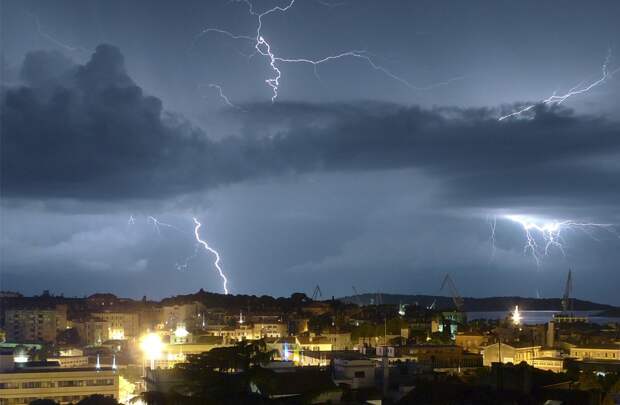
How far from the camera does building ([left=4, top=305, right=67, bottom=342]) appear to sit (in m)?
67.3

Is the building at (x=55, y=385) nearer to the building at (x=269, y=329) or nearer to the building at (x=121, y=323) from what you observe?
the building at (x=269, y=329)

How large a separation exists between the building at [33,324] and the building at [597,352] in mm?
42775

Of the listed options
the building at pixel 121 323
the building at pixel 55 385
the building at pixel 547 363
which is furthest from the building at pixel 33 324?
the building at pixel 547 363

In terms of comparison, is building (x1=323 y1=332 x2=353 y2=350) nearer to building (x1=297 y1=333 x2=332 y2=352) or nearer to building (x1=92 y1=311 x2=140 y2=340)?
building (x1=297 y1=333 x2=332 y2=352)

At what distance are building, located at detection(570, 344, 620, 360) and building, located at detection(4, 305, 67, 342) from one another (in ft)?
140

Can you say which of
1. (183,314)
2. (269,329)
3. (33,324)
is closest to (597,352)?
(269,329)

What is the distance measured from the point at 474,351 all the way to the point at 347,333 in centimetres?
941

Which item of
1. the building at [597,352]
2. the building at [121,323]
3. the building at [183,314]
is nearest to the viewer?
the building at [597,352]

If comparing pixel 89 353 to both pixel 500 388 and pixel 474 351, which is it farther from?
pixel 500 388

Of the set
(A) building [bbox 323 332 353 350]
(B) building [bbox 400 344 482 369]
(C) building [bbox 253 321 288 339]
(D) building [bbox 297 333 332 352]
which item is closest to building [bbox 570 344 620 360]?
(B) building [bbox 400 344 482 369]

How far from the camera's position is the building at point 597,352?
39.1 m

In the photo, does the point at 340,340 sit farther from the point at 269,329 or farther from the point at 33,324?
the point at 33,324

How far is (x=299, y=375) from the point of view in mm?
24594

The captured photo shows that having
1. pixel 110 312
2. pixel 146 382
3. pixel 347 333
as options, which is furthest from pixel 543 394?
pixel 110 312
